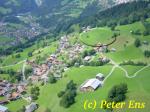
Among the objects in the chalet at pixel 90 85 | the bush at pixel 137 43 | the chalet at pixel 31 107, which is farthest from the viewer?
the bush at pixel 137 43

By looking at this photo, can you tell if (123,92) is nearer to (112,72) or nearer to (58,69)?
(112,72)

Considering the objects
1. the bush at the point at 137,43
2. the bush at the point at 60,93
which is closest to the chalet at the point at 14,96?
the bush at the point at 60,93

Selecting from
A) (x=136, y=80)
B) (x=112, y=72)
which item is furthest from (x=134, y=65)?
(x=136, y=80)

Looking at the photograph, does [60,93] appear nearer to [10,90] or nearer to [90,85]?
[90,85]

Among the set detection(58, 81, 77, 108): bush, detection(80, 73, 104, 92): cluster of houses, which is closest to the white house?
detection(80, 73, 104, 92): cluster of houses

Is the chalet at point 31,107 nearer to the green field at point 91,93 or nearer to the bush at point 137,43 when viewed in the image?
the green field at point 91,93

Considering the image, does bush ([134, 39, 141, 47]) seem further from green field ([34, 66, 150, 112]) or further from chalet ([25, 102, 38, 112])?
chalet ([25, 102, 38, 112])

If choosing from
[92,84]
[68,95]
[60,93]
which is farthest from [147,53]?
[68,95]
